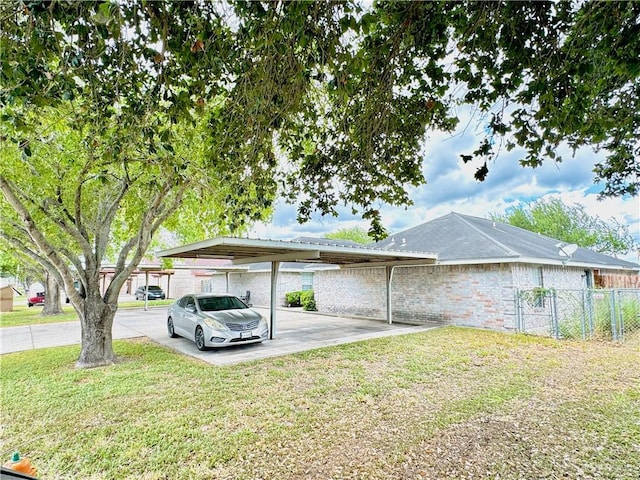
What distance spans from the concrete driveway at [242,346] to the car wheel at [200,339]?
15 cm

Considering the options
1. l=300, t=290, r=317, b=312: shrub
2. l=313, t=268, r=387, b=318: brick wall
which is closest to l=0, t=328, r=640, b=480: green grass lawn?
l=313, t=268, r=387, b=318: brick wall

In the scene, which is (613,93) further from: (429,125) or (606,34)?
(429,125)

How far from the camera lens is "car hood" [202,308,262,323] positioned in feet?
29.5

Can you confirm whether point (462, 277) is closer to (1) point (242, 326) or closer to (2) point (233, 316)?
(1) point (242, 326)

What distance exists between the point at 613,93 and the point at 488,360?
5.52 meters

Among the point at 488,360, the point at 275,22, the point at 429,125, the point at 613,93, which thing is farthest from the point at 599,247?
the point at 275,22

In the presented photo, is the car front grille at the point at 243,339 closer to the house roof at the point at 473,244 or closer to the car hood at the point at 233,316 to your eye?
the car hood at the point at 233,316

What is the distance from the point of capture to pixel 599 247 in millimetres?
32719

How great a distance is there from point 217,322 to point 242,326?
0.65m

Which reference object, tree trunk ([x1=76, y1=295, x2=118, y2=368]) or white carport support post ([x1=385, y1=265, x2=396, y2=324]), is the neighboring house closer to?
white carport support post ([x1=385, y1=265, x2=396, y2=324])

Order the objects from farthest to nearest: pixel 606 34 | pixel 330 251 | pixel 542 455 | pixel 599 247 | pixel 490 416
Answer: pixel 599 247
pixel 330 251
pixel 490 416
pixel 542 455
pixel 606 34

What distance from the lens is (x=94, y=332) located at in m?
7.55

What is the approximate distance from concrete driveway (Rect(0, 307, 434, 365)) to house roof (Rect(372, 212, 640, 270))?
309cm

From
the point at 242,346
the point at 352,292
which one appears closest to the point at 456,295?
→ the point at 352,292
